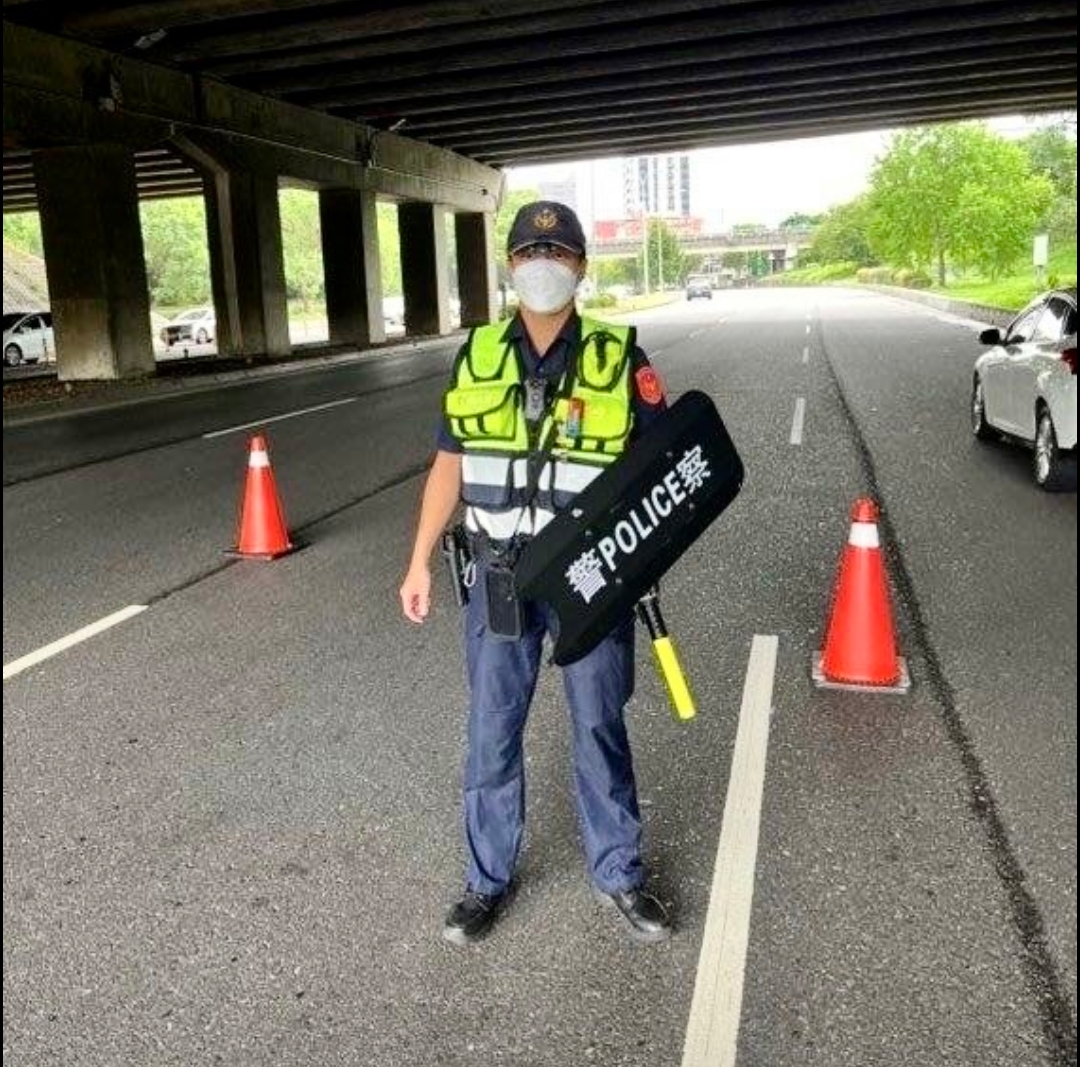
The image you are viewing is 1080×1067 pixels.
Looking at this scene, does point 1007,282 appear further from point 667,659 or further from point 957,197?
point 667,659

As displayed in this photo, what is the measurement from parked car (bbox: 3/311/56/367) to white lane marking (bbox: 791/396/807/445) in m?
24.0

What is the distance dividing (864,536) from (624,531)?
2.73 m

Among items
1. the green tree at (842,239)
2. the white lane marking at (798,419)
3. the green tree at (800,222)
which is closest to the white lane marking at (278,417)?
the white lane marking at (798,419)

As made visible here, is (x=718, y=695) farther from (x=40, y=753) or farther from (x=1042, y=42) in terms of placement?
(x=1042, y=42)

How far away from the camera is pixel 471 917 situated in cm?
317

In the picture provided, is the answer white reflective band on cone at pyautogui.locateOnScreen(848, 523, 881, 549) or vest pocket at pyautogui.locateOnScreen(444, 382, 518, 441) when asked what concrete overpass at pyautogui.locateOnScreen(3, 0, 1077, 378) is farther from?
vest pocket at pyautogui.locateOnScreen(444, 382, 518, 441)

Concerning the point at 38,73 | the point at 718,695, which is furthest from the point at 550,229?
the point at 38,73

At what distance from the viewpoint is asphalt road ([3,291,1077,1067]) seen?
8.90ft

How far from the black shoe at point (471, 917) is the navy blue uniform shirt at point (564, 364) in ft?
4.43

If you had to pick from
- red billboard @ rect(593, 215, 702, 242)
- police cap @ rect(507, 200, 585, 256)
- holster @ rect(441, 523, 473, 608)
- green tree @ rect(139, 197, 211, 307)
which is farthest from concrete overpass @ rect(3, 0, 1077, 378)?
red billboard @ rect(593, 215, 702, 242)

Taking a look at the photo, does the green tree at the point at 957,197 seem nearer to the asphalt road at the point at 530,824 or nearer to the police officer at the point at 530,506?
the asphalt road at the point at 530,824

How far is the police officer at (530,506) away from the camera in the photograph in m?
2.84

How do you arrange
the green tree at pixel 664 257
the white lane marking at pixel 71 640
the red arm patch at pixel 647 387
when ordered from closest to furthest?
the red arm patch at pixel 647 387, the white lane marking at pixel 71 640, the green tree at pixel 664 257

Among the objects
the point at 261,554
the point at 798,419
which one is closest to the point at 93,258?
the point at 798,419
